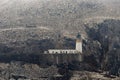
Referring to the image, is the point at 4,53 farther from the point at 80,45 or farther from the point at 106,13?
the point at 106,13

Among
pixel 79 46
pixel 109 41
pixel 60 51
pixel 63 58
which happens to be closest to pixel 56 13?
pixel 79 46

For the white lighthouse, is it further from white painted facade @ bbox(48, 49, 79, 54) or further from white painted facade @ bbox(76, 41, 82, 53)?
white painted facade @ bbox(48, 49, 79, 54)

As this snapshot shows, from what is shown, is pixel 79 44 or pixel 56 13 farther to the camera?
pixel 56 13

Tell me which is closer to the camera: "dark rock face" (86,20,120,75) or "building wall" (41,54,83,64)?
"dark rock face" (86,20,120,75)

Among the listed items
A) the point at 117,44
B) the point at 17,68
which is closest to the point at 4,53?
the point at 17,68

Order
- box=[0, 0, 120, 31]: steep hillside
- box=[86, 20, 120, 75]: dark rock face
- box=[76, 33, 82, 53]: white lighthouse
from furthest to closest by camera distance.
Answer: box=[0, 0, 120, 31]: steep hillside, box=[76, 33, 82, 53]: white lighthouse, box=[86, 20, 120, 75]: dark rock face

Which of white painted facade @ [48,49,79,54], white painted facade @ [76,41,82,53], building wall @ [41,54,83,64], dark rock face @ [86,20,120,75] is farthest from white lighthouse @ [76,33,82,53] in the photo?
dark rock face @ [86,20,120,75]

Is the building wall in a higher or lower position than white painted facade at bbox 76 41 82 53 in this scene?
lower

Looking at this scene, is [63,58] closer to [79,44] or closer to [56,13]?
[79,44]

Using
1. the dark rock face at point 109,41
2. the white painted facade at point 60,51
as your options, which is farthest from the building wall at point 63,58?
the dark rock face at point 109,41

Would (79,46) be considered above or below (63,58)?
above

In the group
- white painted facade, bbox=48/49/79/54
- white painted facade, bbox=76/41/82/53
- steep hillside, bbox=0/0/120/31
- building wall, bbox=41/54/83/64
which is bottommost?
building wall, bbox=41/54/83/64
